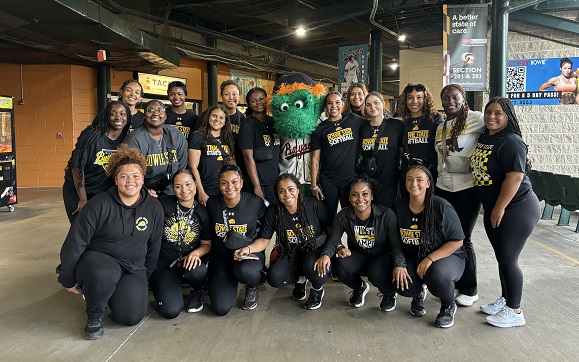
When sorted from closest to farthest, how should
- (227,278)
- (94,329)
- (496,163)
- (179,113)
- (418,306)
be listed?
(94,329), (496,163), (418,306), (227,278), (179,113)

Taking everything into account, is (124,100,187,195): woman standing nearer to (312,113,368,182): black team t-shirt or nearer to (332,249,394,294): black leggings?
(312,113,368,182): black team t-shirt

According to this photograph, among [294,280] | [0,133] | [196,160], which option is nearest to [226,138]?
[196,160]

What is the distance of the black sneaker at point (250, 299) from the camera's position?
10.7 ft

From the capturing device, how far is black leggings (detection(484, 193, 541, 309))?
9.36 ft

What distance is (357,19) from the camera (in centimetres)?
1091

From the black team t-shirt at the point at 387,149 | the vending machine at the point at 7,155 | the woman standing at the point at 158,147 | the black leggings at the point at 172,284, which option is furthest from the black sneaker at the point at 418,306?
the vending machine at the point at 7,155

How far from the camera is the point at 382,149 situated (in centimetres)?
350

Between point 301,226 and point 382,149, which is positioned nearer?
point 301,226

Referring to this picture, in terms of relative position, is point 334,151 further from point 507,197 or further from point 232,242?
point 507,197

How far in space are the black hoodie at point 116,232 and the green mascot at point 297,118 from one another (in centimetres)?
118

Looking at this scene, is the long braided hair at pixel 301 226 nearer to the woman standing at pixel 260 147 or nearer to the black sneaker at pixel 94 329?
the woman standing at pixel 260 147

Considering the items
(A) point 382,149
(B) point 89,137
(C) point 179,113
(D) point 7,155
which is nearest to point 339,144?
(A) point 382,149

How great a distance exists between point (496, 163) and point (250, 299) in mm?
1923

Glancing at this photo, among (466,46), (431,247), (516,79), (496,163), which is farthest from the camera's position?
(516,79)
